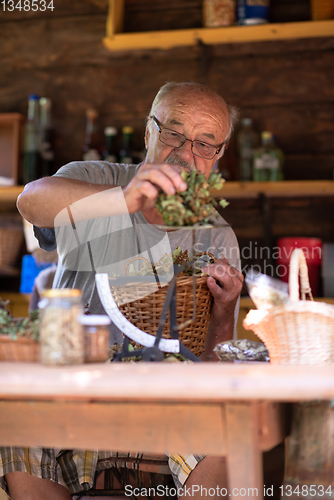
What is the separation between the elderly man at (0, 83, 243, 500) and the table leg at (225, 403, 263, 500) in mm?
387

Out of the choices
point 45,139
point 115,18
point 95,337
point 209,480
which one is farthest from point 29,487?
point 115,18

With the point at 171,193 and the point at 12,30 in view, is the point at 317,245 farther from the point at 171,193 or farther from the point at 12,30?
the point at 12,30

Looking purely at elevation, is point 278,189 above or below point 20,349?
above

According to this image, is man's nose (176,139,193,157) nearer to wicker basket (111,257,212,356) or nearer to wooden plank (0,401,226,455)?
wicker basket (111,257,212,356)

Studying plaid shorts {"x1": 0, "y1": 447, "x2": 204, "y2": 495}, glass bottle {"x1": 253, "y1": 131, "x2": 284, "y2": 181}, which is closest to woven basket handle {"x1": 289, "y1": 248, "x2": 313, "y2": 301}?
plaid shorts {"x1": 0, "y1": 447, "x2": 204, "y2": 495}

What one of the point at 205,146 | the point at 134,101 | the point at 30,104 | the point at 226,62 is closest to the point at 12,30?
the point at 30,104

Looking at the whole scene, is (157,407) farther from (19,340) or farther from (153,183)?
(153,183)

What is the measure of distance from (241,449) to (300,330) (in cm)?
28

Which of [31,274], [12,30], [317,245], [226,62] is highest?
[12,30]

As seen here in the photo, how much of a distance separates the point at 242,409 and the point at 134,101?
2.45m

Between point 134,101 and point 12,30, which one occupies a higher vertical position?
point 12,30

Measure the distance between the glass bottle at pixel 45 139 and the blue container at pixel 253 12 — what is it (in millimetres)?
1116

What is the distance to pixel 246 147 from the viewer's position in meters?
2.68

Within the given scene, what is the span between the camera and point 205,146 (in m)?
1.59
